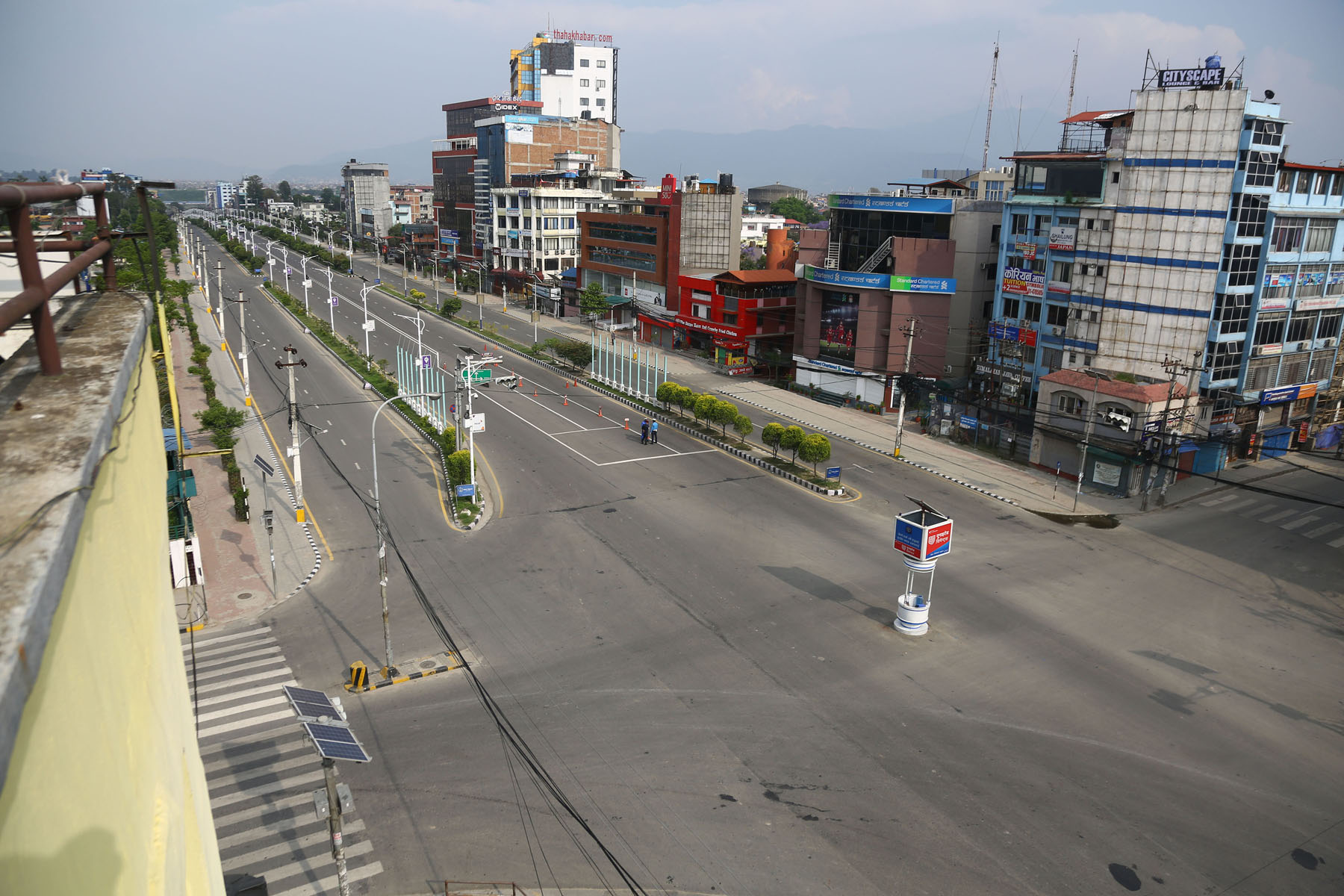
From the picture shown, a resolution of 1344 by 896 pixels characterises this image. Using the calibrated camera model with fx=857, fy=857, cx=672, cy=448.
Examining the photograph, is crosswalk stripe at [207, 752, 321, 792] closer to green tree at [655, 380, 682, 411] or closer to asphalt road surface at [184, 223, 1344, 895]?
asphalt road surface at [184, 223, 1344, 895]

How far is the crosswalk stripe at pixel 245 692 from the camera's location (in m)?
19.9

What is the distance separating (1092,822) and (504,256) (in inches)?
3546

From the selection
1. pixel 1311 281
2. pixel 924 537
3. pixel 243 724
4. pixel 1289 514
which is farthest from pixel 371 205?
pixel 924 537

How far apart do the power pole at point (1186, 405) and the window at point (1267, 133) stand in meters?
9.22

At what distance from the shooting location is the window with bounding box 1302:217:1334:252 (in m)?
40.2

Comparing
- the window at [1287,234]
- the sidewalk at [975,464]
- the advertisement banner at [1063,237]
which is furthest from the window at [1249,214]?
the sidewalk at [975,464]

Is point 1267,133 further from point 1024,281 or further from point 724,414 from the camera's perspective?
point 724,414

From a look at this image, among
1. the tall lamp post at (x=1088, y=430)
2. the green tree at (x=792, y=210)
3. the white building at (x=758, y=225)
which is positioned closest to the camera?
the tall lamp post at (x=1088, y=430)

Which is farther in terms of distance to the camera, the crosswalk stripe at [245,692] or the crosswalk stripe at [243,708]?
the crosswalk stripe at [245,692]

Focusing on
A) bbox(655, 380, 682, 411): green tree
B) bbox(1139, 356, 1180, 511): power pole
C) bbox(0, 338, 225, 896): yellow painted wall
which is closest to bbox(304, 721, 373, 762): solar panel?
bbox(0, 338, 225, 896): yellow painted wall

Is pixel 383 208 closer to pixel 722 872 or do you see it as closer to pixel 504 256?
pixel 504 256

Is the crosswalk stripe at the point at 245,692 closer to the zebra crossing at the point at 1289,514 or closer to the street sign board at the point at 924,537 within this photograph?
the street sign board at the point at 924,537

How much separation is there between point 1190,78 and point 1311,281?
11.9 metres

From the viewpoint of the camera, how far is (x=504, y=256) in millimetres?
97438
